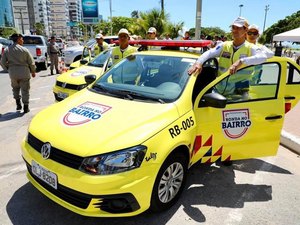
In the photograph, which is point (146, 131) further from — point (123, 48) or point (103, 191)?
point (123, 48)

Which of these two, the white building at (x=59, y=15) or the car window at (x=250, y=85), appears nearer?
the car window at (x=250, y=85)

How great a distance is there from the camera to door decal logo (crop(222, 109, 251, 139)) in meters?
3.41

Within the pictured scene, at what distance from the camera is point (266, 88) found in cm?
398

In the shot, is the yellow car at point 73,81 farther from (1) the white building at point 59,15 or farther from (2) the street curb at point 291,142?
(1) the white building at point 59,15

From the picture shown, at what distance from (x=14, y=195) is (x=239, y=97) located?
2.93m

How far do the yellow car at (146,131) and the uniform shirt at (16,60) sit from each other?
3.41 metres

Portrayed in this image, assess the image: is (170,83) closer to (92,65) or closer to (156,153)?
(156,153)

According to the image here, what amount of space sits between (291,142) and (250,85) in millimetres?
1993

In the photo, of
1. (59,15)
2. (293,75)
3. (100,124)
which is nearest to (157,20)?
(293,75)

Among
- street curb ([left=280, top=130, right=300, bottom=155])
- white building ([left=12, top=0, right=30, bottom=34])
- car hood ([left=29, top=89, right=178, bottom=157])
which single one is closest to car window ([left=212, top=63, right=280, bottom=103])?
car hood ([left=29, top=89, right=178, bottom=157])

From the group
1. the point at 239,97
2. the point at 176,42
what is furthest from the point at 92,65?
the point at 239,97

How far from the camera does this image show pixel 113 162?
2.51m

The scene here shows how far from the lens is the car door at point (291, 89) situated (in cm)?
411

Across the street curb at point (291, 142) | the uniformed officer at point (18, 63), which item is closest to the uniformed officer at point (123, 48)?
the uniformed officer at point (18, 63)
